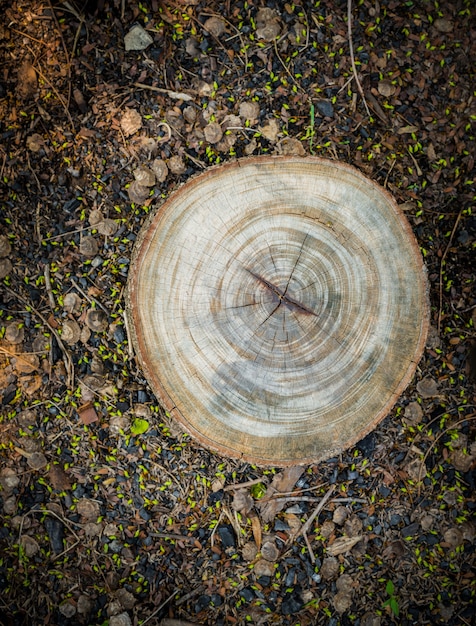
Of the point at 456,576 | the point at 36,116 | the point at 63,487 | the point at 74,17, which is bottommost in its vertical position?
the point at 456,576

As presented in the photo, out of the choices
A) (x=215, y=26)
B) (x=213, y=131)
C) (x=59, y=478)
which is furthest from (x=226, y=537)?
(x=215, y=26)

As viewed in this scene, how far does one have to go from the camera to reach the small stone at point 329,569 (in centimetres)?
237

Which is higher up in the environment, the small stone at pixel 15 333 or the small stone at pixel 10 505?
the small stone at pixel 15 333

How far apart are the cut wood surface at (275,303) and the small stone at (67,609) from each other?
1.18 m

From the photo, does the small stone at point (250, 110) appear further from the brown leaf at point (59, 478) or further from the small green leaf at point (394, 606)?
the small green leaf at point (394, 606)

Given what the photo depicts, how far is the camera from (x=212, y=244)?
1.89 metres

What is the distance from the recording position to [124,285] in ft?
7.52

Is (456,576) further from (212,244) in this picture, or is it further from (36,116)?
(36,116)

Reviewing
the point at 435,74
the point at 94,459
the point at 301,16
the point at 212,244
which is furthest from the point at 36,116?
the point at 435,74

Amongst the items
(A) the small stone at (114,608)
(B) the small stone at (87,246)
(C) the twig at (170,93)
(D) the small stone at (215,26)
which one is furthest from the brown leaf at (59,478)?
(D) the small stone at (215,26)

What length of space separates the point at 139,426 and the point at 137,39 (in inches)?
72.9

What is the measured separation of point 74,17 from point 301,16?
1.09 metres

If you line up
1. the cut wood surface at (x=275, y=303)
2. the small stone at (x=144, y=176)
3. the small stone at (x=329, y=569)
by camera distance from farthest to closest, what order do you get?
the small stone at (x=329, y=569)
the small stone at (x=144, y=176)
the cut wood surface at (x=275, y=303)

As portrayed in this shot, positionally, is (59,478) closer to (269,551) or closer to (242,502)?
(242,502)
